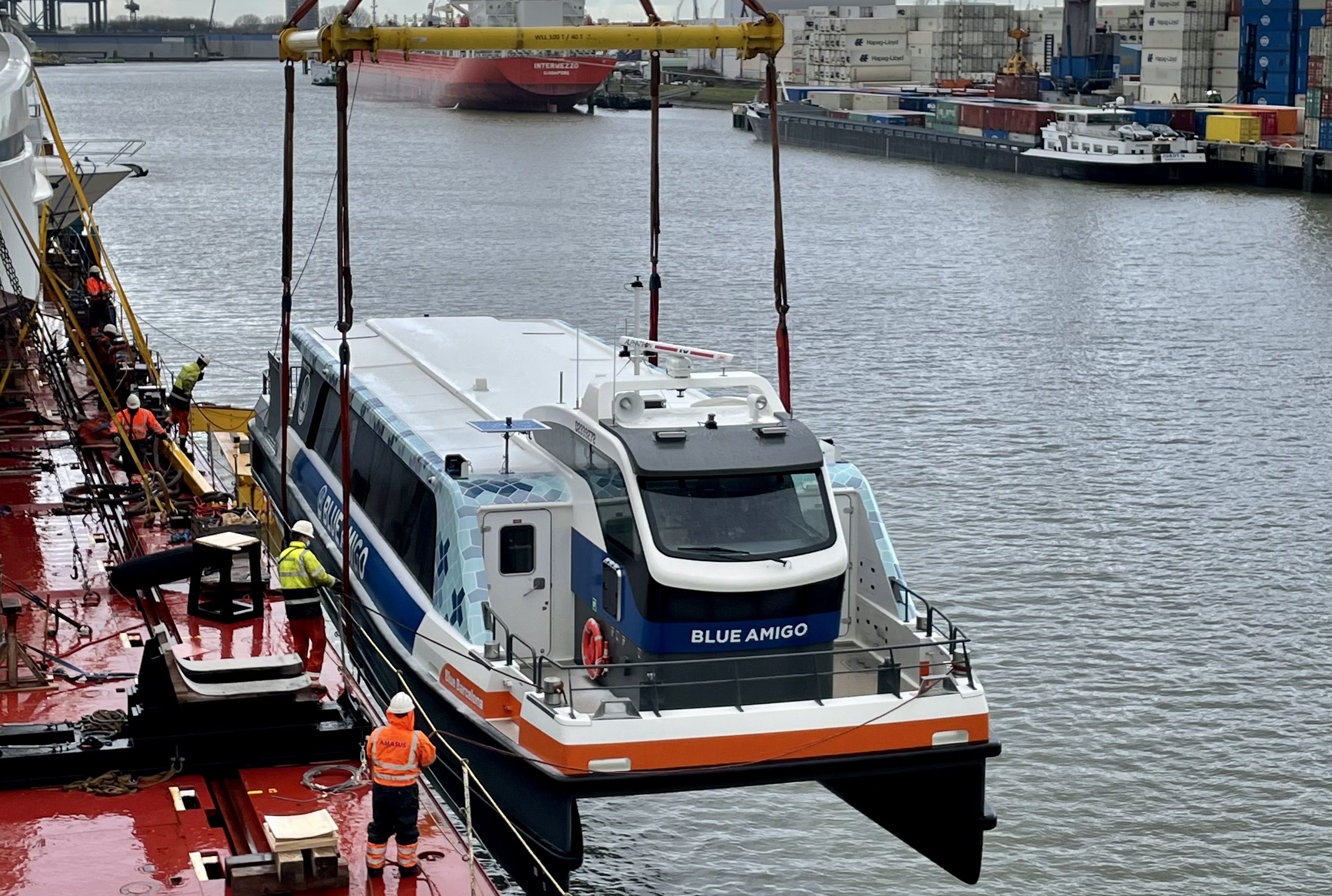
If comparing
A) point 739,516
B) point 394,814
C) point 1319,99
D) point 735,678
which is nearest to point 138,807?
point 394,814

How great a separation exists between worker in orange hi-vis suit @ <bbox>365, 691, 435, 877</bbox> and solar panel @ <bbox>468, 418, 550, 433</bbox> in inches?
169

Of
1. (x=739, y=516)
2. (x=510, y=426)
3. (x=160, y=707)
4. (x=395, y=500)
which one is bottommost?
(x=160, y=707)

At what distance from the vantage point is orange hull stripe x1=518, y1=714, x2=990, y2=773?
43.2 feet

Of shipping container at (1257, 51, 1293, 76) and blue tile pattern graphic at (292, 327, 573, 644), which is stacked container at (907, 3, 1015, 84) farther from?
blue tile pattern graphic at (292, 327, 573, 644)

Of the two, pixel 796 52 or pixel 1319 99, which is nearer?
pixel 1319 99

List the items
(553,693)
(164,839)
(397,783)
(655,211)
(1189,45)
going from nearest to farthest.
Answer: (397,783) → (164,839) → (553,693) → (655,211) → (1189,45)

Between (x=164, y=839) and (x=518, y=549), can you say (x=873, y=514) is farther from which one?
(x=164, y=839)

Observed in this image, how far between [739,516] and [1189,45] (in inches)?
4177

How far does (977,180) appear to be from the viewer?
3580 inches

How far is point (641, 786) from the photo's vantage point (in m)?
13.2

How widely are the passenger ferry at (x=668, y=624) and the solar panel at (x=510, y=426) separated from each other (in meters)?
0.03

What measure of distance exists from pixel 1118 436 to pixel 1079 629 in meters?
11.2

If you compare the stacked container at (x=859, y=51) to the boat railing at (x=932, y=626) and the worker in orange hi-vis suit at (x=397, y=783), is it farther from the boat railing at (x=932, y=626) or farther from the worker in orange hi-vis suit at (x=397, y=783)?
the worker in orange hi-vis suit at (x=397, y=783)

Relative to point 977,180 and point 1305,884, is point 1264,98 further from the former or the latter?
point 1305,884
